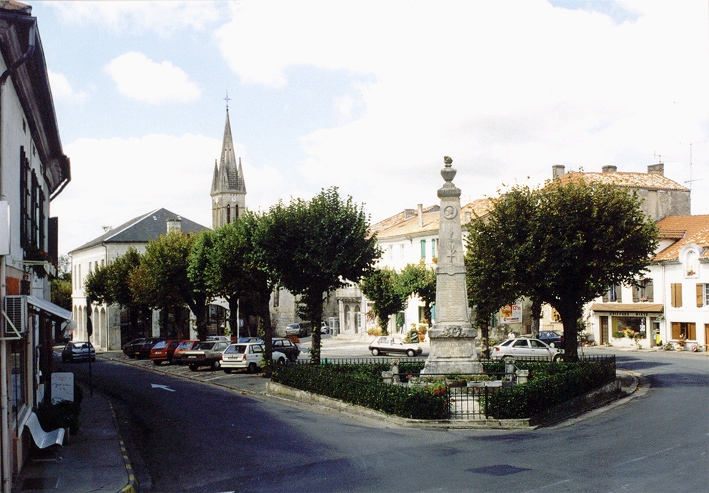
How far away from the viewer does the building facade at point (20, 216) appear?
12000 mm

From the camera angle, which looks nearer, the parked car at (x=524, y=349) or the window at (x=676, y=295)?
the parked car at (x=524, y=349)

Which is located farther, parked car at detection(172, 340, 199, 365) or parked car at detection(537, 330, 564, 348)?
parked car at detection(537, 330, 564, 348)

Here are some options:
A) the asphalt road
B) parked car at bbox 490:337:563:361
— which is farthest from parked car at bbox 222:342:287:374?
parked car at bbox 490:337:563:361

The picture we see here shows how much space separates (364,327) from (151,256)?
979 inches

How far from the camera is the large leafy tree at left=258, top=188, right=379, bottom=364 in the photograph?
104 ft

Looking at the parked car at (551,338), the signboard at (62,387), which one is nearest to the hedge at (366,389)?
the signboard at (62,387)

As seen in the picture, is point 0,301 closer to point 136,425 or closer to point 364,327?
point 136,425

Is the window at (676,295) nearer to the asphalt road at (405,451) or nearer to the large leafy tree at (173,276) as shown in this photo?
the asphalt road at (405,451)

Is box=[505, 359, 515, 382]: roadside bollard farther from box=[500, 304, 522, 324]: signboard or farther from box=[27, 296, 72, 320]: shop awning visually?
box=[500, 304, 522, 324]: signboard

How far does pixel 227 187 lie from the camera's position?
10481cm

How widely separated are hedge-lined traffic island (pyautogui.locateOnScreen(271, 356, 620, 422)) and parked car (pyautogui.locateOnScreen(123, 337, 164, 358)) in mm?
25503

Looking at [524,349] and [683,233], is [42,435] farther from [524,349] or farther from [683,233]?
[683,233]

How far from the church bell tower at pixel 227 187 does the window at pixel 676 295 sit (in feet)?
215

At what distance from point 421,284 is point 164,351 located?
1833 cm
